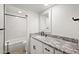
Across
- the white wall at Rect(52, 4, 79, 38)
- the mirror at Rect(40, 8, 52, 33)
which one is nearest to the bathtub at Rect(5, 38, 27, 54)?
the mirror at Rect(40, 8, 52, 33)

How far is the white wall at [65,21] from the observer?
1104 mm

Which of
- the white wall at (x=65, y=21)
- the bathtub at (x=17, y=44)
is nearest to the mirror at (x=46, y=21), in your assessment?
the white wall at (x=65, y=21)

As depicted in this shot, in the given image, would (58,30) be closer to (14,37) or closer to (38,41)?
(38,41)

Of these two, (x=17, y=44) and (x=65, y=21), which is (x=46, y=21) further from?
(x=17, y=44)

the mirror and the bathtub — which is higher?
the mirror

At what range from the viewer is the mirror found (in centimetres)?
121

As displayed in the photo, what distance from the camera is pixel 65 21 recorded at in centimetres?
126

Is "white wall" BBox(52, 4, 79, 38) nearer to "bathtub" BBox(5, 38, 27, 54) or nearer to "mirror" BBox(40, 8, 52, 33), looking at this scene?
"mirror" BBox(40, 8, 52, 33)

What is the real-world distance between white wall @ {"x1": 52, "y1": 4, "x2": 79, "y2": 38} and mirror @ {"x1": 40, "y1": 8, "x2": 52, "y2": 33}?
93mm

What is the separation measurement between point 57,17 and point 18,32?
858mm

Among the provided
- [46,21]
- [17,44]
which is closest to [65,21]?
[46,21]

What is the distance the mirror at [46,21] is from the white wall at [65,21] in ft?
0.31

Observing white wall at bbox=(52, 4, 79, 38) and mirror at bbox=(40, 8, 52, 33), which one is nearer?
white wall at bbox=(52, 4, 79, 38)

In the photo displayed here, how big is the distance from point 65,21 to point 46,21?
0.37 meters
